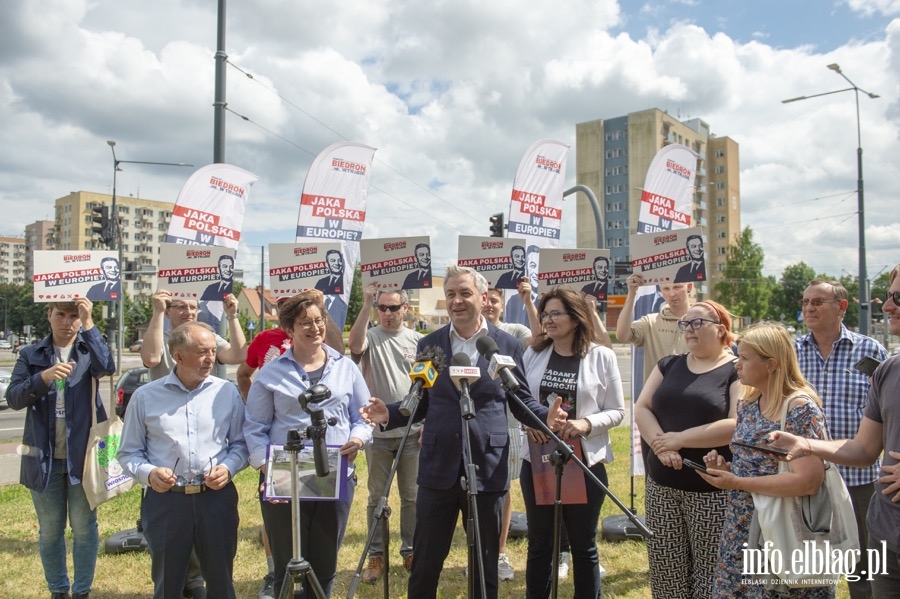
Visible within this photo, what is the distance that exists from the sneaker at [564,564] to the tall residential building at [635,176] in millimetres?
63089

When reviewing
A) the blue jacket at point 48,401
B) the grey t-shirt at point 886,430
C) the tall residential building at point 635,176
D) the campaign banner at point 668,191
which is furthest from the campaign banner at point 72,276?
the tall residential building at point 635,176

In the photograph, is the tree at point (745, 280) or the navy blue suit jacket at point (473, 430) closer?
the navy blue suit jacket at point (473, 430)

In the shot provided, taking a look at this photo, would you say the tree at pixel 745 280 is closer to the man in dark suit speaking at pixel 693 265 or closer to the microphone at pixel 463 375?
the man in dark suit speaking at pixel 693 265

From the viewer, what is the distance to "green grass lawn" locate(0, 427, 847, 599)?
467cm

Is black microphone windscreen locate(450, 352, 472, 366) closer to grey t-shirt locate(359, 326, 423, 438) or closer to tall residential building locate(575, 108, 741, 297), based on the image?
grey t-shirt locate(359, 326, 423, 438)

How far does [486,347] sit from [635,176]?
65918mm

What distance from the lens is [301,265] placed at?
217 inches

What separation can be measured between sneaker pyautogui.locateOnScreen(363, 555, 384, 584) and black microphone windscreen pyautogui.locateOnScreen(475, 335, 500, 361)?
2389 millimetres

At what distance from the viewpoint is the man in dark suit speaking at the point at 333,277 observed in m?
5.62

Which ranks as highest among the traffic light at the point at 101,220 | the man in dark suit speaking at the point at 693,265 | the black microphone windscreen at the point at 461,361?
the traffic light at the point at 101,220

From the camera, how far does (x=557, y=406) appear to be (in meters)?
3.48

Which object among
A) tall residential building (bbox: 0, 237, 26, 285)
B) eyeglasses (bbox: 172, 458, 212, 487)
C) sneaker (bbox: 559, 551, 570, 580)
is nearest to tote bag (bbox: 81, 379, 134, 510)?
eyeglasses (bbox: 172, 458, 212, 487)

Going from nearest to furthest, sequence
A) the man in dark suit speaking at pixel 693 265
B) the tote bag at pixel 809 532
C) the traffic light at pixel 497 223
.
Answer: the tote bag at pixel 809 532 < the man in dark suit speaking at pixel 693 265 < the traffic light at pixel 497 223

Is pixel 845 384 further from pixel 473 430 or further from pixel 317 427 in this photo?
pixel 317 427
